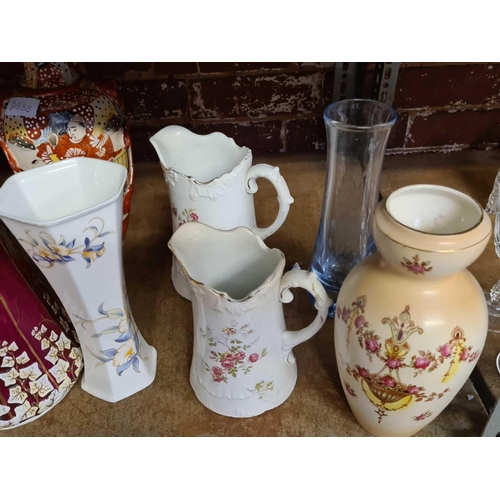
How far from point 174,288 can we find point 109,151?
0.18m

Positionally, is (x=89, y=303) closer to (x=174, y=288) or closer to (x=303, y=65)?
(x=174, y=288)

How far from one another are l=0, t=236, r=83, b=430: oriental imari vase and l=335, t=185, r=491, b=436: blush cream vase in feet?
0.90

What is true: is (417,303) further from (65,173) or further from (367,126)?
(65,173)

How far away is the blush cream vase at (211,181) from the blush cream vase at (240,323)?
0.08 metres

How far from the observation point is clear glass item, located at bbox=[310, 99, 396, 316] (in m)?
0.50

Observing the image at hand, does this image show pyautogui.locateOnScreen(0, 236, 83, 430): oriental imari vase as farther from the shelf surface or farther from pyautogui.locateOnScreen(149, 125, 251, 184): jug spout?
pyautogui.locateOnScreen(149, 125, 251, 184): jug spout

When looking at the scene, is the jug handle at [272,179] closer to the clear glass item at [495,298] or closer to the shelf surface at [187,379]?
the shelf surface at [187,379]

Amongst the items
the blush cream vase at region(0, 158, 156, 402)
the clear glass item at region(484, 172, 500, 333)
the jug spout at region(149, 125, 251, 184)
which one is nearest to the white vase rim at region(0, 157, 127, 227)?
the blush cream vase at region(0, 158, 156, 402)

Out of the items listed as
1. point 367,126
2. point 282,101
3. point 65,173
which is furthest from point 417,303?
point 282,101

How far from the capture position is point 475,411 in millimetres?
471

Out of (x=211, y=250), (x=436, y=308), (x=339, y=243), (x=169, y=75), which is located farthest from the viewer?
(x=169, y=75)

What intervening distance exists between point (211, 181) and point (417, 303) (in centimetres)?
25

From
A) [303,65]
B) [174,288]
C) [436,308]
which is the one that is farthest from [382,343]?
[303,65]

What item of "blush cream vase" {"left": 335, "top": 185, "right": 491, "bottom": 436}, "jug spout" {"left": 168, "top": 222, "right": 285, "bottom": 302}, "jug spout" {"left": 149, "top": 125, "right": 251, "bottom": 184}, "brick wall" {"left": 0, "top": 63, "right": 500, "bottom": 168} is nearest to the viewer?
"blush cream vase" {"left": 335, "top": 185, "right": 491, "bottom": 436}
